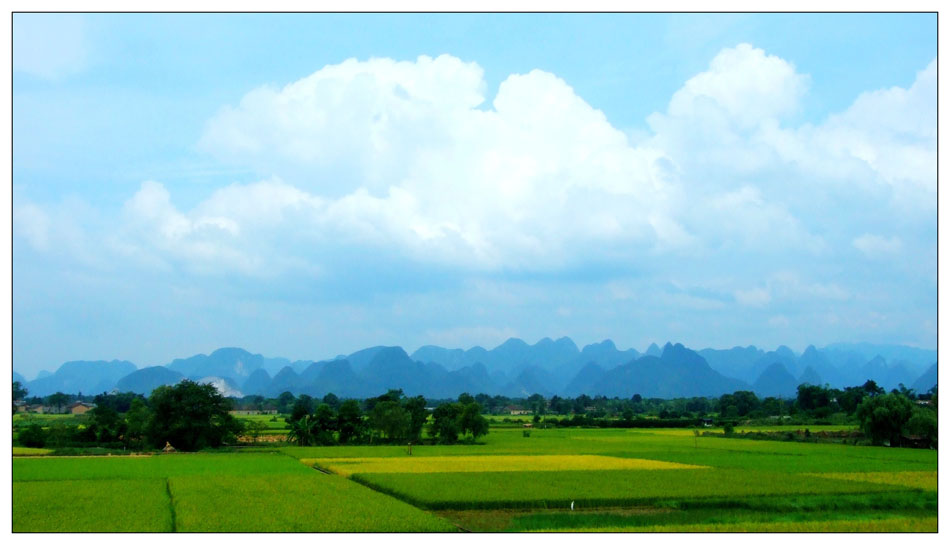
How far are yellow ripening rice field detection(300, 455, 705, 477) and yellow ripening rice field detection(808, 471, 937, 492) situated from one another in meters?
4.69

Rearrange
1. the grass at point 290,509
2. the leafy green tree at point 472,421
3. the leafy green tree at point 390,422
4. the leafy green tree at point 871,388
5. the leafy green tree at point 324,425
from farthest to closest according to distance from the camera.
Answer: the leafy green tree at point 871,388 → the leafy green tree at point 390,422 → the leafy green tree at point 472,421 → the leafy green tree at point 324,425 → the grass at point 290,509

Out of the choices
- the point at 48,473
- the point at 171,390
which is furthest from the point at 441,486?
the point at 171,390

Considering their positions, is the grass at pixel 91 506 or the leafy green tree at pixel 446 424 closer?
the grass at pixel 91 506

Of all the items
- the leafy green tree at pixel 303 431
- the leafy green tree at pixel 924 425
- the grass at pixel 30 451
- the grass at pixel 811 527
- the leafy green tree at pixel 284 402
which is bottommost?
the leafy green tree at pixel 284 402

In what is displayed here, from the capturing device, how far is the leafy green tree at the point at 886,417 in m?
33.3

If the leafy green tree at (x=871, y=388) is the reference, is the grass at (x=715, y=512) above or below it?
above

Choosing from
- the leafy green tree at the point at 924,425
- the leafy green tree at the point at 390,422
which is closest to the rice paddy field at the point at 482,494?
the leafy green tree at the point at 924,425

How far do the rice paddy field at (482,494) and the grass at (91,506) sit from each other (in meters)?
0.03

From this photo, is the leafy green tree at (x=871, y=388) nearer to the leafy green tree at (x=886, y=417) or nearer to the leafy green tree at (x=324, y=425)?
the leafy green tree at (x=886, y=417)

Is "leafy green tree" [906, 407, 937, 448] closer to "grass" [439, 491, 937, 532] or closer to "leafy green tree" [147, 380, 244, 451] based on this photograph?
"grass" [439, 491, 937, 532]

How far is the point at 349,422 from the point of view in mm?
41750

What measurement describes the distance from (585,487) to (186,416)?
23.4m

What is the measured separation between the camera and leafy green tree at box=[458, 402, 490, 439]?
137 ft

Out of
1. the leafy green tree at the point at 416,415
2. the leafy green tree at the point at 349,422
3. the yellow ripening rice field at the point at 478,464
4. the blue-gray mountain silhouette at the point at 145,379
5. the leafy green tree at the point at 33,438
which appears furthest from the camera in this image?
the blue-gray mountain silhouette at the point at 145,379
